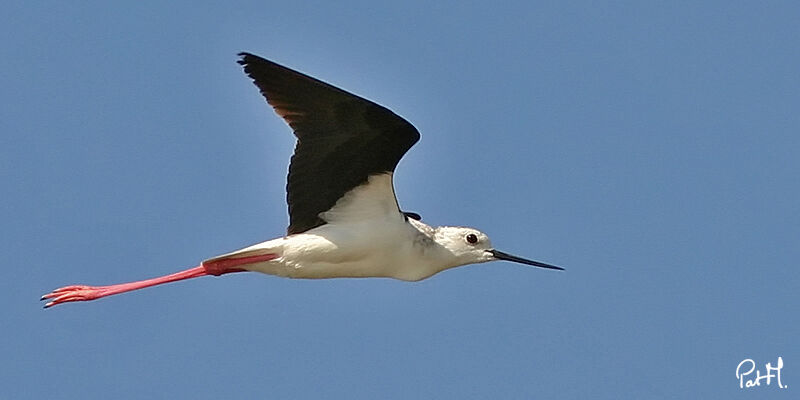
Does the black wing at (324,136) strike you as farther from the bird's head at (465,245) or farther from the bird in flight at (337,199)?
the bird's head at (465,245)

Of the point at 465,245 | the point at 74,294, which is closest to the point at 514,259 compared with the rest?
the point at 465,245

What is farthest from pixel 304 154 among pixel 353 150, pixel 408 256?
pixel 408 256

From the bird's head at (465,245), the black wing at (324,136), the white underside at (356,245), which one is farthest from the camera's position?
the bird's head at (465,245)

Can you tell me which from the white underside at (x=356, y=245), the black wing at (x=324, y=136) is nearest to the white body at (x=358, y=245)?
the white underside at (x=356, y=245)

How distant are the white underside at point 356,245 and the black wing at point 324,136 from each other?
0.12 meters

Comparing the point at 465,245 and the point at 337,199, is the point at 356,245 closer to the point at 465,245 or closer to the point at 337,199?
the point at 337,199

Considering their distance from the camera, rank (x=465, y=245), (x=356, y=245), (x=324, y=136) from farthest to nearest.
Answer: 1. (x=465, y=245)
2. (x=356, y=245)
3. (x=324, y=136)

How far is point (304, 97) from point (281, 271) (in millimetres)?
1342

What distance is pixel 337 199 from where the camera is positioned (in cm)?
1273

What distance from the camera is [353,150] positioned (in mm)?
12430

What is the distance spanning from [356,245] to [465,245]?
3.62ft

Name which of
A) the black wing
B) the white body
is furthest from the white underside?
the black wing

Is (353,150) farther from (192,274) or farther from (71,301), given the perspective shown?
(71,301)

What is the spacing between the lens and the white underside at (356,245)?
495 inches
